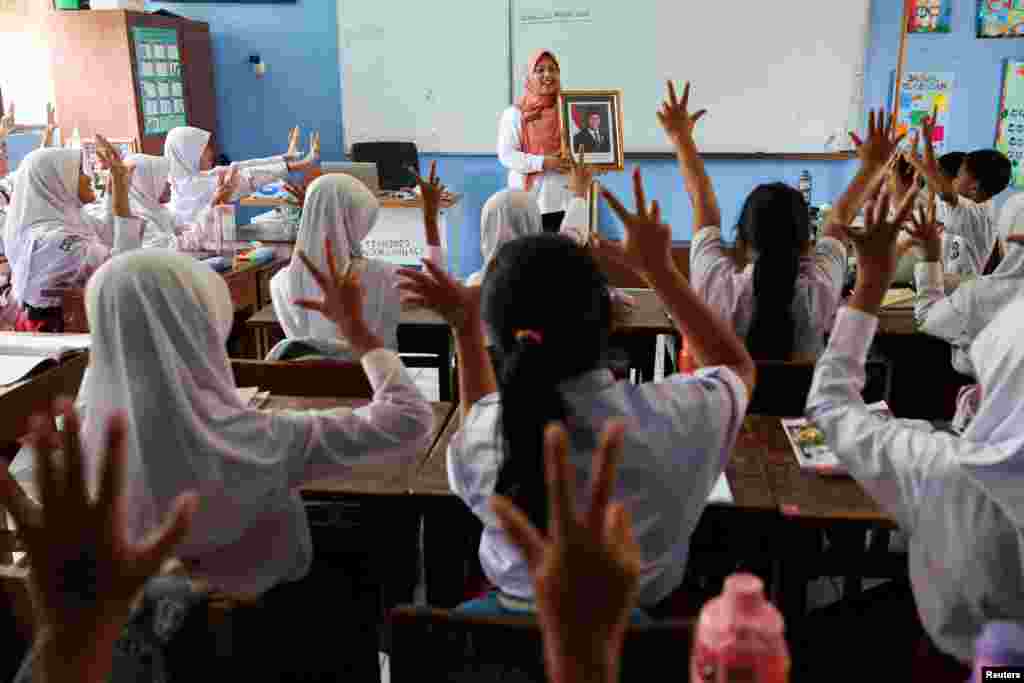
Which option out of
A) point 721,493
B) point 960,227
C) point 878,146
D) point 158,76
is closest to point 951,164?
point 960,227

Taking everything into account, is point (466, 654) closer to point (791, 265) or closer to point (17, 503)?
point (17, 503)

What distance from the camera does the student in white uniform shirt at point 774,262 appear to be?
2.45 m

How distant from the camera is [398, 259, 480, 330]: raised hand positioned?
154 cm

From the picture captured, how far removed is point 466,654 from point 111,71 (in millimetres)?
6270

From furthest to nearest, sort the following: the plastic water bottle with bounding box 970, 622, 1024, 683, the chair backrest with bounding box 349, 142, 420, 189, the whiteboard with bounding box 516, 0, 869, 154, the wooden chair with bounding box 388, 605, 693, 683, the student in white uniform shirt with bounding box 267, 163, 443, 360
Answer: the chair backrest with bounding box 349, 142, 420, 189 → the whiteboard with bounding box 516, 0, 869, 154 → the student in white uniform shirt with bounding box 267, 163, 443, 360 → the plastic water bottle with bounding box 970, 622, 1024, 683 → the wooden chair with bounding box 388, 605, 693, 683

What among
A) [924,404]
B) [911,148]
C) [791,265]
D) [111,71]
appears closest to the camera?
[791,265]

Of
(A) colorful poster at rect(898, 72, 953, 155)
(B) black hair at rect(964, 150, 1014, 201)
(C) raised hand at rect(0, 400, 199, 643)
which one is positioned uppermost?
(A) colorful poster at rect(898, 72, 953, 155)

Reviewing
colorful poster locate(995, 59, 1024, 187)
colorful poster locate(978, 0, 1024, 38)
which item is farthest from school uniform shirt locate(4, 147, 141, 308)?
colorful poster locate(995, 59, 1024, 187)

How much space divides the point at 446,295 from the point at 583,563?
34.6 inches

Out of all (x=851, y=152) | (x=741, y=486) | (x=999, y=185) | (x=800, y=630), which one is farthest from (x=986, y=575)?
(x=851, y=152)

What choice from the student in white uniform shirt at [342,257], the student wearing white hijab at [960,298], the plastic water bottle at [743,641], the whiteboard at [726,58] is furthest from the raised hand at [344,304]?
the whiteboard at [726,58]

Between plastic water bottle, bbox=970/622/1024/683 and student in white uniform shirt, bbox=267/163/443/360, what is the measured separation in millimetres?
2093

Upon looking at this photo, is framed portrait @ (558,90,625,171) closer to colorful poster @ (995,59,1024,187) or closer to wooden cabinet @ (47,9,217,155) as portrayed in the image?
colorful poster @ (995,59,1024,187)

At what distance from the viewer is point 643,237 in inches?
57.9
